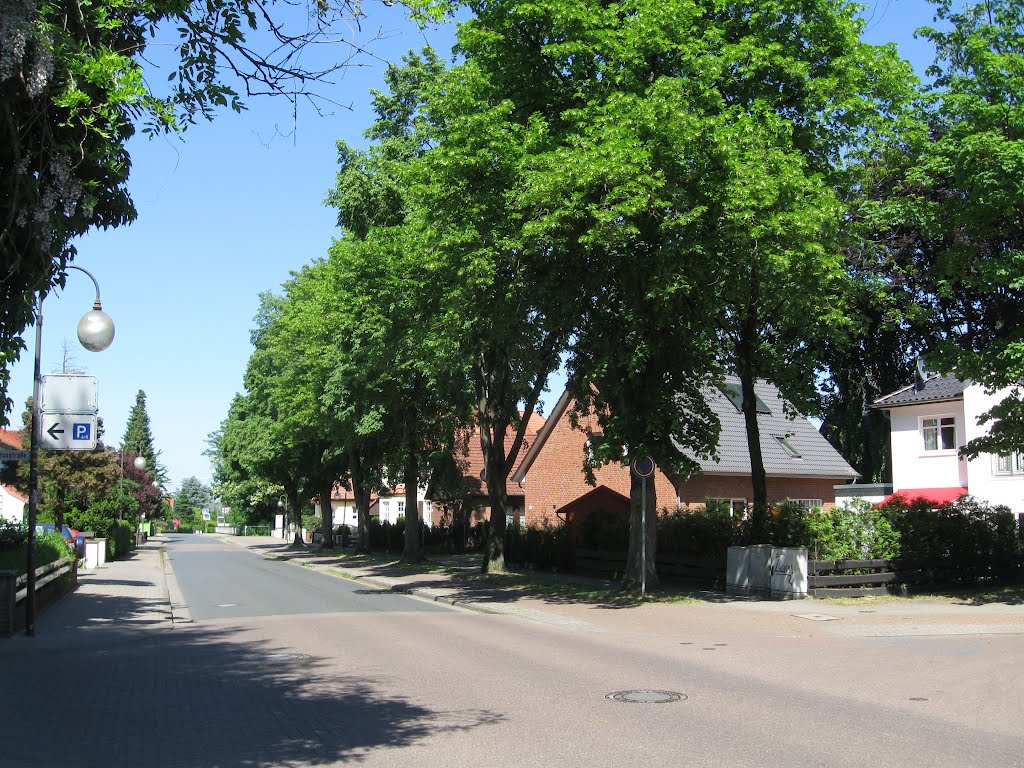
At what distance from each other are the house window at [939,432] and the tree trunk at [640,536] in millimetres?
19557

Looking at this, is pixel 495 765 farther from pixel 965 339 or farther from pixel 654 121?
pixel 965 339

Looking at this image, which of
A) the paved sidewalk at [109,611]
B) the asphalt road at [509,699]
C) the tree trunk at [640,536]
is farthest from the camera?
the tree trunk at [640,536]

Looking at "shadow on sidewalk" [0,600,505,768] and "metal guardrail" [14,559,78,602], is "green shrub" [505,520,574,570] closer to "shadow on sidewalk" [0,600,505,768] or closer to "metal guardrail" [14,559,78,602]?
"metal guardrail" [14,559,78,602]

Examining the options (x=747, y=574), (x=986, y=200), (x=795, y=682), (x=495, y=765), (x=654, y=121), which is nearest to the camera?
(x=495, y=765)

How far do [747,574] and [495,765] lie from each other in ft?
49.5

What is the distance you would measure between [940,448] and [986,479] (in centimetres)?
235

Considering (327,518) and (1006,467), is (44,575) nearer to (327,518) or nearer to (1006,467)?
(1006,467)

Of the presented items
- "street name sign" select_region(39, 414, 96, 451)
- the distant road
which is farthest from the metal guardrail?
the distant road

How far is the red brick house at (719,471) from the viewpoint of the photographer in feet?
115

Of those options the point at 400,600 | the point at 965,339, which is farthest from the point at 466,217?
the point at 965,339

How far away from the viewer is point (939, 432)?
117ft

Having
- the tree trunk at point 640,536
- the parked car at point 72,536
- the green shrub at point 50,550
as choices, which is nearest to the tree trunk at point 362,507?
the parked car at point 72,536

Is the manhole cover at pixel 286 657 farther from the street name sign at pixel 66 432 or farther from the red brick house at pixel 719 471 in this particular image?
the red brick house at pixel 719 471

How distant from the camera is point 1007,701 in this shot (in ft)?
29.1
